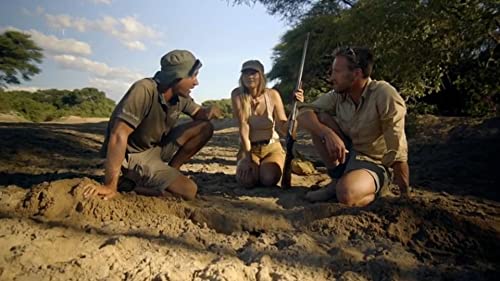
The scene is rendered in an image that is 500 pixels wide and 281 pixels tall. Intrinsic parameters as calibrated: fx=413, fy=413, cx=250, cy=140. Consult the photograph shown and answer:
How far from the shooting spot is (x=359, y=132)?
9.87 feet

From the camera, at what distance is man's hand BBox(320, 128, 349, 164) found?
2912 mm

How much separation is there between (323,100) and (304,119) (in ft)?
0.71

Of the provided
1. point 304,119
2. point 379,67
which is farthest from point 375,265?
point 379,67

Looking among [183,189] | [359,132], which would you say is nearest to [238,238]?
[183,189]

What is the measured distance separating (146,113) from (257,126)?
3.87ft

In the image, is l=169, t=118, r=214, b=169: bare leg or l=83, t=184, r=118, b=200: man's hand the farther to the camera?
l=169, t=118, r=214, b=169: bare leg

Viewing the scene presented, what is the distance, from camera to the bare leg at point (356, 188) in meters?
2.80

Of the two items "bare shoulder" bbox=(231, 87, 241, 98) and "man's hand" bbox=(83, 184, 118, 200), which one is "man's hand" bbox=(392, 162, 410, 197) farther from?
"man's hand" bbox=(83, 184, 118, 200)

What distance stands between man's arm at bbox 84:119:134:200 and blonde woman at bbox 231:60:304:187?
1.28m

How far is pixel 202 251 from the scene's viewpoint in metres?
2.15

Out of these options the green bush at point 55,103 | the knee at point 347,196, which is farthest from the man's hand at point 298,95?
the green bush at point 55,103

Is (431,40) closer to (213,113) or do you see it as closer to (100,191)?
(213,113)

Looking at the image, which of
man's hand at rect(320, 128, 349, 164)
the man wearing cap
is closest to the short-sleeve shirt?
the man wearing cap

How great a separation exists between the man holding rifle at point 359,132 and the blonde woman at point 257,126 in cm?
56
